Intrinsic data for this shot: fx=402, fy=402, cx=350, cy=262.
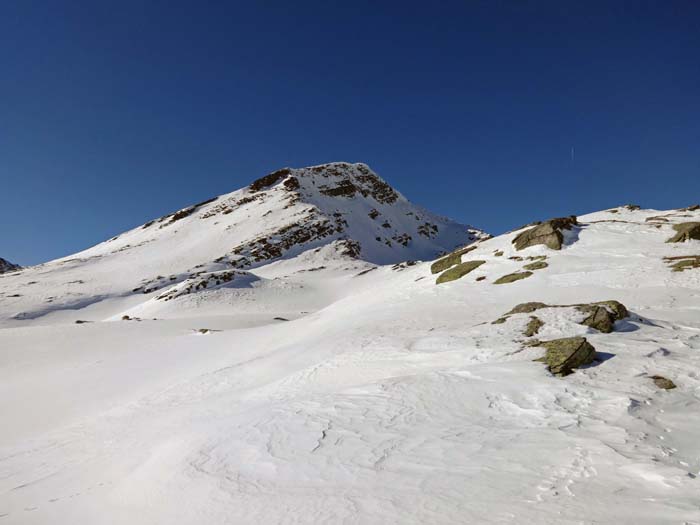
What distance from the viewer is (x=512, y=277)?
2320 centimetres

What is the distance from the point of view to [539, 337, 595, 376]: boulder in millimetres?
10352

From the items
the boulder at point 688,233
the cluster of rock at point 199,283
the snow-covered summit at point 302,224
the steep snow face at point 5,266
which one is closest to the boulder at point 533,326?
the boulder at point 688,233

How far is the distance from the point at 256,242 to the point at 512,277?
60.4m

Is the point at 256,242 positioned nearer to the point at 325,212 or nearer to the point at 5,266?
the point at 325,212

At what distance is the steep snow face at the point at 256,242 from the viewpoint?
171 feet

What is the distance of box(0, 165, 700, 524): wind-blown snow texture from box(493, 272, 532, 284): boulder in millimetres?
787

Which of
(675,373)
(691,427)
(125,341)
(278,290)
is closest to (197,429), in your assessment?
(691,427)

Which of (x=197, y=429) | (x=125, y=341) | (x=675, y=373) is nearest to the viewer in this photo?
(x=675, y=373)

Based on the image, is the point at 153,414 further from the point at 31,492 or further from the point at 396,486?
the point at 396,486

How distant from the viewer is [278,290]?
48469 mm

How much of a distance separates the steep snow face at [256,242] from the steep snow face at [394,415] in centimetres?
2596

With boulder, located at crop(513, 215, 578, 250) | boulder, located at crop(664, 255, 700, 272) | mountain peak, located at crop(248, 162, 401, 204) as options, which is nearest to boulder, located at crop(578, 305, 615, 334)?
boulder, located at crop(664, 255, 700, 272)

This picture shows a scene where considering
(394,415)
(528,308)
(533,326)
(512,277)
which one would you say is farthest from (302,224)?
(394,415)

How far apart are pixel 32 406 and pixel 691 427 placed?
817 inches
